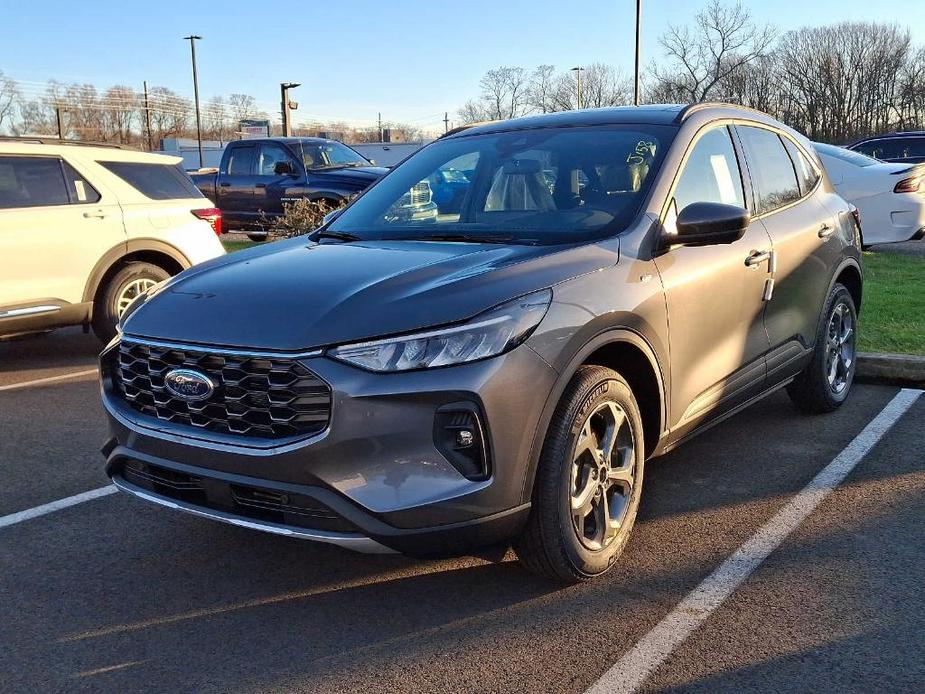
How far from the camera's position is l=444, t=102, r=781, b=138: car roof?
172 inches

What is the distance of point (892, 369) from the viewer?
20.8 feet

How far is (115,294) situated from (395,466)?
18.1 ft

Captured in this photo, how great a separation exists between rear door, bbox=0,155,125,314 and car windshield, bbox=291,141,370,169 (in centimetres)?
782

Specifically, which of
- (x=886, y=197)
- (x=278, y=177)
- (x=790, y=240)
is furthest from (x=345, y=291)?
(x=278, y=177)

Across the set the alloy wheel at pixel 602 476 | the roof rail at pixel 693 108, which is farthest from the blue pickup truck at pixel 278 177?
the alloy wheel at pixel 602 476

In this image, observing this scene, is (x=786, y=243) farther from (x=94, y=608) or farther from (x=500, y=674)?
(x=94, y=608)

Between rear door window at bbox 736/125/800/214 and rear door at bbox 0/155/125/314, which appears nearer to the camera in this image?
rear door window at bbox 736/125/800/214

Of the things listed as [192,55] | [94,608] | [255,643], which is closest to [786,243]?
[255,643]

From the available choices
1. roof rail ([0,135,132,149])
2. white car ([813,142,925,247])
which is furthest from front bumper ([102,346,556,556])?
white car ([813,142,925,247])

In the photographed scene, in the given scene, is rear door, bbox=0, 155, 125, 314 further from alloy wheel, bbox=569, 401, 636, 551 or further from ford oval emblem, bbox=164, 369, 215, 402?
alloy wheel, bbox=569, 401, 636, 551

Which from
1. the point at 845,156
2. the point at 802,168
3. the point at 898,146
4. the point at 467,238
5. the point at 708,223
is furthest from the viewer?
the point at 898,146

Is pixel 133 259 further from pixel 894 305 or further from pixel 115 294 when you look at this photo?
pixel 894 305

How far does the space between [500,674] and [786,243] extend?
286 centimetres

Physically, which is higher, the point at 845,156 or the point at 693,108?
the point at 693,108
